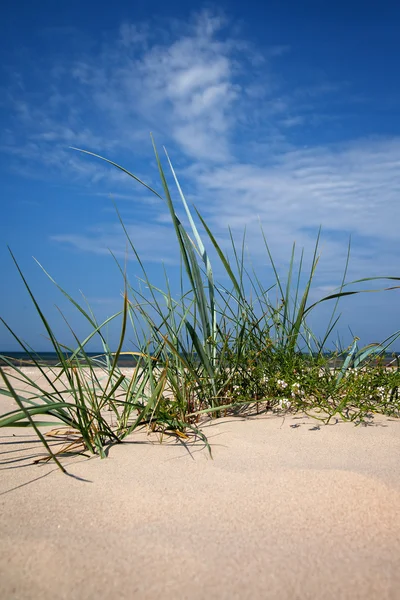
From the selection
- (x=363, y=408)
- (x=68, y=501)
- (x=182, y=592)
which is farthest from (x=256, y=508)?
(x=363, y=408)

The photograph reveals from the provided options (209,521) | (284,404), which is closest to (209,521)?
(209,521)

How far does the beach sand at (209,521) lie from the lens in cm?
84

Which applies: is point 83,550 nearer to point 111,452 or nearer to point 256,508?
point 256,508

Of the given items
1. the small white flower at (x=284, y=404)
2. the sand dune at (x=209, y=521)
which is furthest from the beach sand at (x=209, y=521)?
the small white flower at (x=284, y=404)

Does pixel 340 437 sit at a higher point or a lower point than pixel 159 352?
lower

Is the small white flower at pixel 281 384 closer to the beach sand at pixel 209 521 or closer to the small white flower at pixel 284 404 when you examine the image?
the small white flower at pixel 284 404

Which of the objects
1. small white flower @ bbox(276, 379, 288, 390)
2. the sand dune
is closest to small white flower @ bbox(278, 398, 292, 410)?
small white flower @ bbox(276, 379, 288, 390)

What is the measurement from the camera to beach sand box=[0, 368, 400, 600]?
84cm

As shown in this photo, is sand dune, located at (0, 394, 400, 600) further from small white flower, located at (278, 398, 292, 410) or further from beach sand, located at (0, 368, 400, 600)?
small white flower, located at (278, 398, 292, 410)

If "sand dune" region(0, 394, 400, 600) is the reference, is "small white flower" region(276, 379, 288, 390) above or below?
above

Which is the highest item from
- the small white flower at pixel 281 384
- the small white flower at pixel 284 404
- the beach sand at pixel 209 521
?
the small white flower at pixel 281 384

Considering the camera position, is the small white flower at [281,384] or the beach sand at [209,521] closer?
the beach sand at [209,521]

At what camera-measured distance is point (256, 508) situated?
1.11 meters

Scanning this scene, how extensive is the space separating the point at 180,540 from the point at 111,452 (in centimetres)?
63
